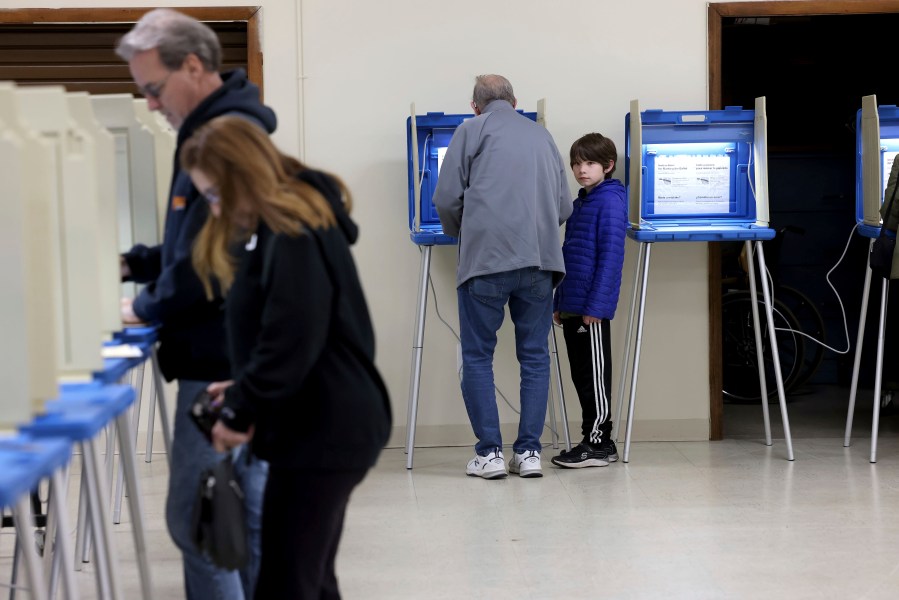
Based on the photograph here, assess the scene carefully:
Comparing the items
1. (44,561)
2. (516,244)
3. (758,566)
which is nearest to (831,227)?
(516,244)

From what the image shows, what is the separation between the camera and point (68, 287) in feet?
6.54

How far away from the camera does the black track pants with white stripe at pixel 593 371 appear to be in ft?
15.1

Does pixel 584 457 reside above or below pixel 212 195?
below

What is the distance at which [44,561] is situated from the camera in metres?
3.20

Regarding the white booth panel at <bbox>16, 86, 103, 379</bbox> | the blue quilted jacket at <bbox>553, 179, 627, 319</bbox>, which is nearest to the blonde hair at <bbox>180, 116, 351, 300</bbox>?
the white booth panel at <bbox>16, 86, 103, 379</bbox>

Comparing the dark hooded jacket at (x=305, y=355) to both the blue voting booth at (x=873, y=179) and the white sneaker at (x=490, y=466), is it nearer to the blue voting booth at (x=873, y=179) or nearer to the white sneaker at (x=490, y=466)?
the white sneaker at (x=490, y=466)

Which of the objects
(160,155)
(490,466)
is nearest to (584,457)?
(490,466)

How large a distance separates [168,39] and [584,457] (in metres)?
2.79

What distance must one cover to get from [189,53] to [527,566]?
178 cm

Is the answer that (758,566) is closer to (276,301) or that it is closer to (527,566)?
(527,566)

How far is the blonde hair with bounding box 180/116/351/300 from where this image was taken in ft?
6.17

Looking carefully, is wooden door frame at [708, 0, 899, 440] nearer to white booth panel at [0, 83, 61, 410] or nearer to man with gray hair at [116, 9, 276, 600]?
man with gray hair at [116, 9, 276, 600]

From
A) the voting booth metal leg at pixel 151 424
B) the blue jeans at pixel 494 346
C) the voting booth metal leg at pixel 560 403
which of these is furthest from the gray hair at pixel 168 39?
the voting booth metal leg at pixel 560 403

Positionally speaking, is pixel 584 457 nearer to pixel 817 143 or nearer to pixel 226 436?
pixel 226 436
